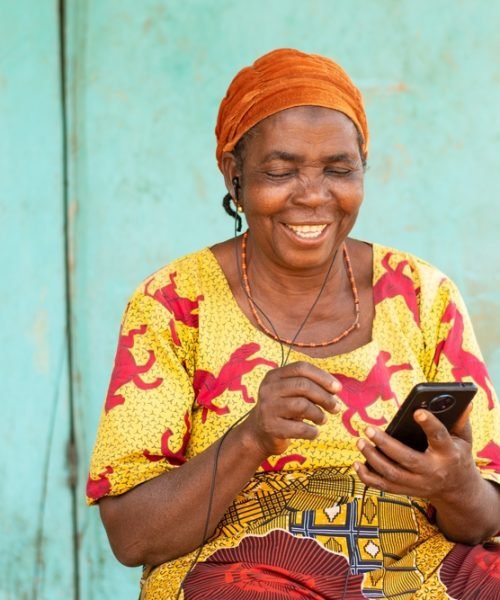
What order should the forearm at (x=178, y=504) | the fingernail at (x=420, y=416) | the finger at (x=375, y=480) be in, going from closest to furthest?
the fingernail at (x=420, y=416) → the finger at (x=375, y=480) → the forearm at (x=178, y=504)

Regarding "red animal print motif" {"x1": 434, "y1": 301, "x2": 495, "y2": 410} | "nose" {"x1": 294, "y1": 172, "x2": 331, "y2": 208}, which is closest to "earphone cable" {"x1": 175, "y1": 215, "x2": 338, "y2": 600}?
"nose" {"x1": 294, "y1": 172, "x2": 331, "y2": 208}

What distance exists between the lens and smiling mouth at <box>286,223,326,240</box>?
283 centimetres

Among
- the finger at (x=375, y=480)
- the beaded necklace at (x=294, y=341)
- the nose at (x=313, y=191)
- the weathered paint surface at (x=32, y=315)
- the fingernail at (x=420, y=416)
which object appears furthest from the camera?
the weathered paint surface at (x=32, y=315)

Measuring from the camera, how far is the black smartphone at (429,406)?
7.60ft

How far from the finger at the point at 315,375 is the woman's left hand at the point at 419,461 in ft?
0.36

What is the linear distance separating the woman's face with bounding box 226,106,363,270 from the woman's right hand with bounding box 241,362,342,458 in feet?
1.67

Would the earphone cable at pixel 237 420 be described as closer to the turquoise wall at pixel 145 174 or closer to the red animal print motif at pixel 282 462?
the red animal print motif at pixel 282 462

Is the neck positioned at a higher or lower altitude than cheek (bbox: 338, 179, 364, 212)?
lower

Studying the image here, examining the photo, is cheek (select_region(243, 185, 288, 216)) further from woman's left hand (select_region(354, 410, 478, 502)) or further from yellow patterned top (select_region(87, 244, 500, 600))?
woman's left hand (select_region(354, 410, 478, 502))

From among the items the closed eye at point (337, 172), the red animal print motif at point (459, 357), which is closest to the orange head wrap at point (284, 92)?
the closed eye at point (337, 172)

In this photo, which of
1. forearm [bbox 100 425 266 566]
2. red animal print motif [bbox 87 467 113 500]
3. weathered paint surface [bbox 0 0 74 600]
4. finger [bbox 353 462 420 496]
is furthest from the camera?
weathered paint surface [bbox 0 0 74 600]

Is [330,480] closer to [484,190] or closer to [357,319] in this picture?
[357,319]

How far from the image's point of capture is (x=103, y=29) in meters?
3.94

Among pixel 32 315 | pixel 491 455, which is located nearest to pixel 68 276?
pixel 32 315
